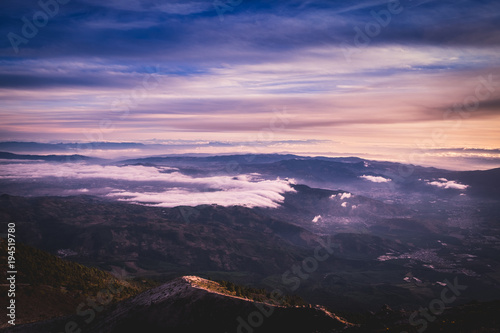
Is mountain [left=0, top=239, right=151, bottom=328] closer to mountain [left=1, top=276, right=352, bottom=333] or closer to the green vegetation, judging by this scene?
the green vegetation

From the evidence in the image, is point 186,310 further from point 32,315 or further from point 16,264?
point 16,264

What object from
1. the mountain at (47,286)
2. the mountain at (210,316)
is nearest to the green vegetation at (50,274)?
the mountain at (47,286)

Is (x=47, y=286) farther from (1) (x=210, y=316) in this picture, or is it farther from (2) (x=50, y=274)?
(1) (x=210, y=316)

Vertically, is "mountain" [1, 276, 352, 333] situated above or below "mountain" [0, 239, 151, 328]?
above

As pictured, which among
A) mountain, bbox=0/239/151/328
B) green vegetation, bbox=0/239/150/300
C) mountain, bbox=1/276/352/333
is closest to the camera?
mountain, bbox=1/276/352/333

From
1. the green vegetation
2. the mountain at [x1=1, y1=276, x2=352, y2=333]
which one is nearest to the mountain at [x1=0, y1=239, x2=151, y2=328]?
the green vegetation

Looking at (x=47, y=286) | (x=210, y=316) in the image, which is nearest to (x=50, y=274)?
(x=47, y=286)

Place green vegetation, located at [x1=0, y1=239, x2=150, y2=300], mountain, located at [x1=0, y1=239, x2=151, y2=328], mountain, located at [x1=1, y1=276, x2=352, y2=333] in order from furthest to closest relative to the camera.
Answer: green vegetation, located at [x1=0, y1=239, x2=150, y2=300], mountain, located at [x1=0, y1=239, x2=151, y2=328], mountain, located at [x1=1, y1=276, x2=352, y2=333]

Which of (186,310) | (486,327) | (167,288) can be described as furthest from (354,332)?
(167,288)

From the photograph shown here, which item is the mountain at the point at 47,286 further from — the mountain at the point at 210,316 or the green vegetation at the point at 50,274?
the mountain at the point at 210,316
